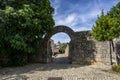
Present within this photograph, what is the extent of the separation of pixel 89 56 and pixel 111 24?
4.56 metres

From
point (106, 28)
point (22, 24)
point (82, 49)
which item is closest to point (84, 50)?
point (82, 49)

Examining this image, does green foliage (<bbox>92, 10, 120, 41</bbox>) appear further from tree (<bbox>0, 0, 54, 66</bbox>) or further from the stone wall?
tree (<bbox>0, 0, 54, 66</bbox>)

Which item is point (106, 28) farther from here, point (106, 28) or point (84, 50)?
point (84, 50)

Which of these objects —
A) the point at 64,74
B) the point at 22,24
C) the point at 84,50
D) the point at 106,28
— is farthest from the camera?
the point at 84,50

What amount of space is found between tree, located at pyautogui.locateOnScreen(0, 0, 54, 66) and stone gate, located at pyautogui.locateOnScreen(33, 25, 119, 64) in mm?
2116

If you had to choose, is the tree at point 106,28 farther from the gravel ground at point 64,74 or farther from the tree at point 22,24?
the tree at point 22,24

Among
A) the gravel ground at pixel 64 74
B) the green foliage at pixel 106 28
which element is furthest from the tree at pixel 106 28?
the gravel ground at pixel 64 74

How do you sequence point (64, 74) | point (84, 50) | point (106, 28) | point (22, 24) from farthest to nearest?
point (84, 50) < point (22, 24) < point (106, 28) < point (64, 74)

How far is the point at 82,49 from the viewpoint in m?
16.8

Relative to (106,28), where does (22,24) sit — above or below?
above

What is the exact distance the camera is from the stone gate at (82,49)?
632 inches

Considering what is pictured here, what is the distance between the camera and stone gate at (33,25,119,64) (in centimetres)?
1606

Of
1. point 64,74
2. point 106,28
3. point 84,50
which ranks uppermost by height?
point 106,28

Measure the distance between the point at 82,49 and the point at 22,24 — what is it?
20.4 feet
